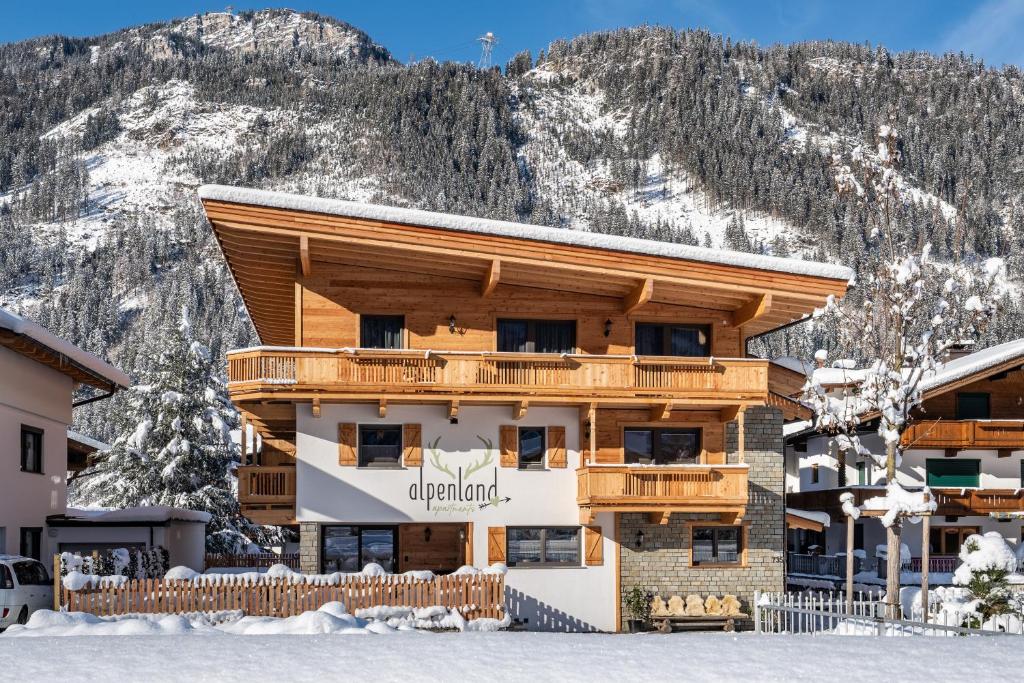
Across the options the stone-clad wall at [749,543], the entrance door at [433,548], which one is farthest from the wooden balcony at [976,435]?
the entrance door at [433,548]

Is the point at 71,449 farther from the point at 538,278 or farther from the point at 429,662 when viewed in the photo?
the point at 429,662

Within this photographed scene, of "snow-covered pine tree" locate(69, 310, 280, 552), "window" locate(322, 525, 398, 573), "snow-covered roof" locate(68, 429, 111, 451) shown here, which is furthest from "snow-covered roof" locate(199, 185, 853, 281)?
"snow-covered pine tree" locate(69, 310, 280, 552)

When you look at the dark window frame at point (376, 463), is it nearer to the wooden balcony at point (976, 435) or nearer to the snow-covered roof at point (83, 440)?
the snow-covered roof at point (83, 440)

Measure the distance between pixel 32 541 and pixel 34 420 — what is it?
2812 millimetres

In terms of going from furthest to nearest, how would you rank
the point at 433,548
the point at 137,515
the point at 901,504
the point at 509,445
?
the point at 137,515 < the point at 433,548 < the point at 509,445 < the point at 901,504

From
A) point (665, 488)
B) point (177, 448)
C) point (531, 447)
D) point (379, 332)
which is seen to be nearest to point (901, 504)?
point (665, 488)

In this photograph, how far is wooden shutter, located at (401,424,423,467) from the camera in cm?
2388

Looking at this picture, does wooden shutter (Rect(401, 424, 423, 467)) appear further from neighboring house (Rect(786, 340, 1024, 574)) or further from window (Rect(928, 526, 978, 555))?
window (Rect(928, 526, 978, 555))

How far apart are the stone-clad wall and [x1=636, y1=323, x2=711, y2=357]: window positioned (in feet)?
5.91

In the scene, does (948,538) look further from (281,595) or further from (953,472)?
(281,595)

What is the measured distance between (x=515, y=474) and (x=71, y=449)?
58.5 ft

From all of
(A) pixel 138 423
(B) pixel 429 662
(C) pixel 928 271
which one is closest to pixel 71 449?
(A) pixel 138 423

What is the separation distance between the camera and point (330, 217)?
23.2 m

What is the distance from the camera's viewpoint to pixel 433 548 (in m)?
26.7
